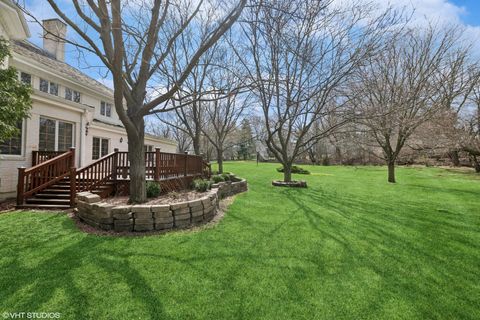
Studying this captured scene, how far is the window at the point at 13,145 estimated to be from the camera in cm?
767

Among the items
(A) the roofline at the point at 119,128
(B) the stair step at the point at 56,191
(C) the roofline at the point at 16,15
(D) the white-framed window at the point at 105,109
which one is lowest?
(B) the stair step at the point at 56,191

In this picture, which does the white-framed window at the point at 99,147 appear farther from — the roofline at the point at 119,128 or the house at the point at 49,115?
the roofline at the point at 119,128

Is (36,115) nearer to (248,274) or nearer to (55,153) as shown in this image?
(55,153)

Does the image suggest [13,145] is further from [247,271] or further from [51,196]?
[247,271]

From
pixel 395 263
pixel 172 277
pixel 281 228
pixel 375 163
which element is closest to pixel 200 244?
pixel 172 277

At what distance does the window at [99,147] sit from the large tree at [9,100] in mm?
6982

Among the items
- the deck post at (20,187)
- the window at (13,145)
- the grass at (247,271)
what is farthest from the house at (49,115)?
the grass at (247,271)

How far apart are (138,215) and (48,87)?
382 inches

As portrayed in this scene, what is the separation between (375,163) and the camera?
33.5m

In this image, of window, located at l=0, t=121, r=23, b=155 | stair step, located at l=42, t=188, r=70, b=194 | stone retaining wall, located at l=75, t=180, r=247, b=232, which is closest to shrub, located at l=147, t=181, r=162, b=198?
stone retaining wall, located at l=75, t=180, r=247, b=232

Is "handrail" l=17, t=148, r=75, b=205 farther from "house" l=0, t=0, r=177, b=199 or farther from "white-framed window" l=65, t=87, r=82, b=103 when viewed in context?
"white-framed window" l=65, t=87, r=82, b=103

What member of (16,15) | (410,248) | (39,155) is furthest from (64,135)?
(410,248)

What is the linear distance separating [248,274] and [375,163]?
1376 inches

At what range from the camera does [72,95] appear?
12.5 m
